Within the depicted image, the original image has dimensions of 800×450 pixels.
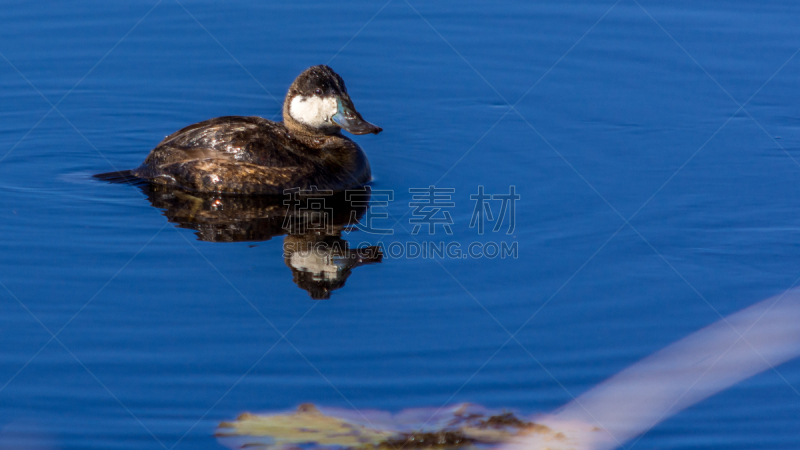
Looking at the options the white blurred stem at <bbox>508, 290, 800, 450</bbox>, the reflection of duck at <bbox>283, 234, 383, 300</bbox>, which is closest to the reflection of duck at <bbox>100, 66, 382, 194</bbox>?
the reflection of duck at <bbox>283, 234, 383, 300</bbox>

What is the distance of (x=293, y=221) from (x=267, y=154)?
759 mm

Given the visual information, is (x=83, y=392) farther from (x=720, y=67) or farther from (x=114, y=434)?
(x=720, y=67)

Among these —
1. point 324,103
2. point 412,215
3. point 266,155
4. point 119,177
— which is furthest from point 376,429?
point 119,177

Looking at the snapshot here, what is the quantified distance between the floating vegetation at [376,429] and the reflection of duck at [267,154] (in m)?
3.28

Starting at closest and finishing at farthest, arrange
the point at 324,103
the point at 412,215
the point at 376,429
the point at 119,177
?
the point at 376,429, the point at 412,215, the point at 119,177, the point at 324,103

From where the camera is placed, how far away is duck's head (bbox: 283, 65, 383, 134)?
7871 mm

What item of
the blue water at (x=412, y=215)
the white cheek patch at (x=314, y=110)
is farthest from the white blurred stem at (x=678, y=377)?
the white cheek patch at (x=314, y=110)

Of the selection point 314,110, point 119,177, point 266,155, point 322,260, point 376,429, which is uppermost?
point 314,110

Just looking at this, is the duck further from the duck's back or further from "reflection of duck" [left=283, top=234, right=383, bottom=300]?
"reflection of duck" [left=283, top=234, right=383, bottom=300]

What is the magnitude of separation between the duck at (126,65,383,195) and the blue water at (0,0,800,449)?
0.38 m

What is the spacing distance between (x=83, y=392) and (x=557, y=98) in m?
6.14

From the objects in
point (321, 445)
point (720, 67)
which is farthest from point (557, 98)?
point (321, 445)

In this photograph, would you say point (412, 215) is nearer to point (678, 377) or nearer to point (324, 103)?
point (324, 103)

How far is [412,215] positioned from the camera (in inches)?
281
